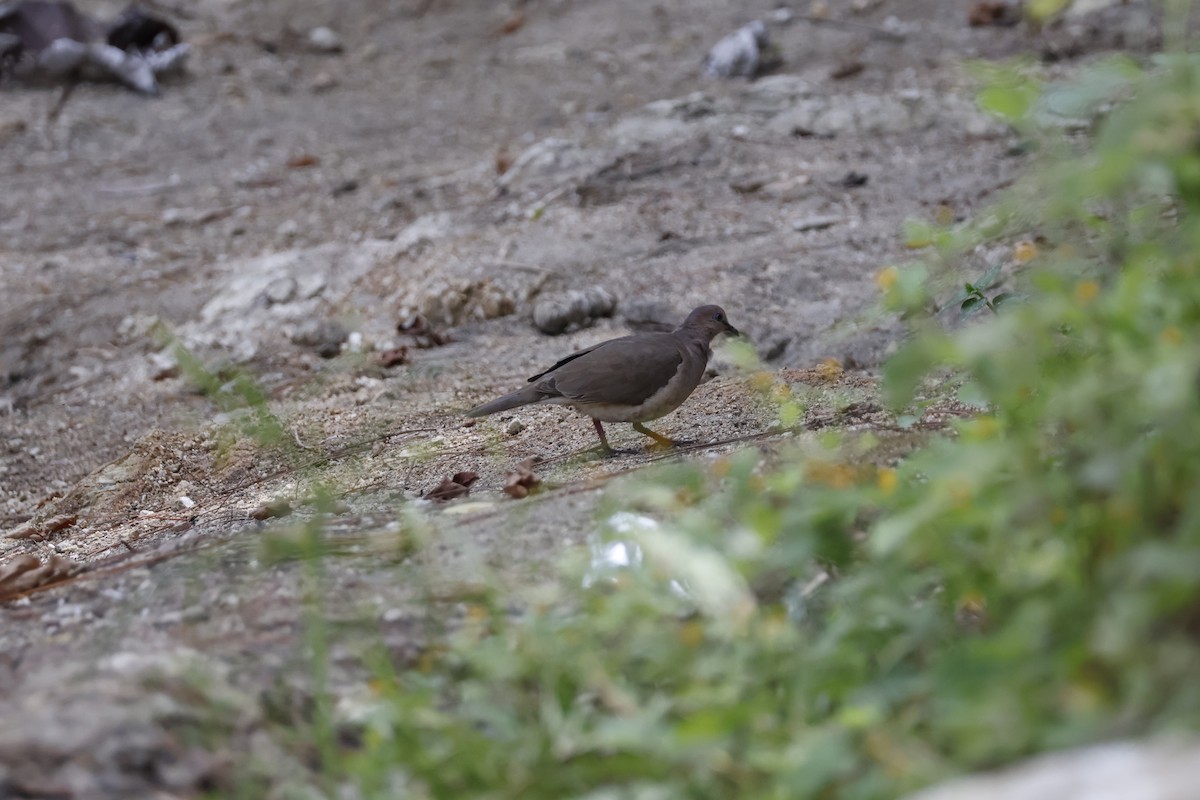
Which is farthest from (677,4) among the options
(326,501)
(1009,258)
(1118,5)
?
(326,501)

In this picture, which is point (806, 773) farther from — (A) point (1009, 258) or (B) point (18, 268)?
(B) point (18, 268)

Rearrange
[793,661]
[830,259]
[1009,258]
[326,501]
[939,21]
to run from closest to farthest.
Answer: [793,661]
[326,501]
[1009,258]
[830,259]
[939,21]

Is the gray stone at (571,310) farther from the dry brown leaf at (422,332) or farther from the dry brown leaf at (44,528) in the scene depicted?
the dry brown leaf at (44,528)

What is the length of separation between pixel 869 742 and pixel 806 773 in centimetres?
13

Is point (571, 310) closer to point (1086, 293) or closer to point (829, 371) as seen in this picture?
point (829, 371)

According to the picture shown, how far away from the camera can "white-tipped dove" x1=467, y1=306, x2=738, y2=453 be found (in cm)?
475

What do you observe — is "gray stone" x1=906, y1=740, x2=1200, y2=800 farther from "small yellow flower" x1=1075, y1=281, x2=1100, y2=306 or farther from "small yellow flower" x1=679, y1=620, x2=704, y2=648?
"small yellow flower" x1=1075, y1=281, x2=1100, y2=306

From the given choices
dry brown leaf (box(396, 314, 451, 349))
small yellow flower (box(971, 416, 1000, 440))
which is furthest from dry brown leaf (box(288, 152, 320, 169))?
small yellow flower (box(971, 416, 1000, 440))

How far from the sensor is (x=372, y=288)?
7.69 meters

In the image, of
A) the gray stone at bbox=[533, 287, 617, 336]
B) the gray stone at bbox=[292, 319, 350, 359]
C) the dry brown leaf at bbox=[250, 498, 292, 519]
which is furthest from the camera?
the gray stone at bbox=[292, 319, 350, 359]

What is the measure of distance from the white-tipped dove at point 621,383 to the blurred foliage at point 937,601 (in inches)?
80.5

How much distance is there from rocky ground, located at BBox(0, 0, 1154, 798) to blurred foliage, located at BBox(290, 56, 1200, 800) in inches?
21.6

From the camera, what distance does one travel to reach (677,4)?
44.3ft

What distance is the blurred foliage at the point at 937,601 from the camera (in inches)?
78.5
